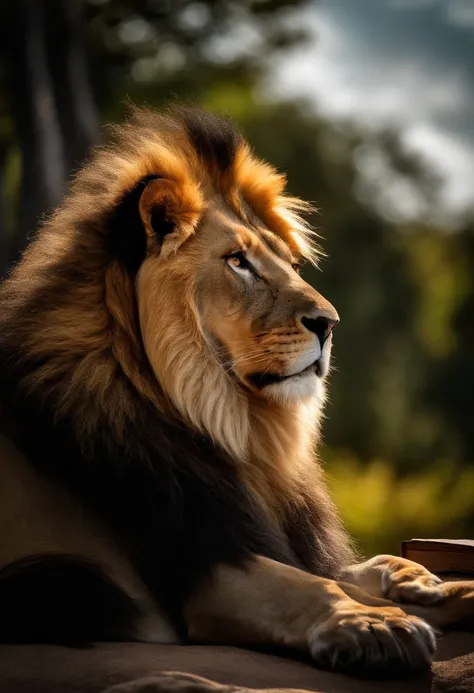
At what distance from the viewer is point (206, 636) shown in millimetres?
2871

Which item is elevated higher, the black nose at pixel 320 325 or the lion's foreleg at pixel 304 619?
the black nose at pixel 320 325

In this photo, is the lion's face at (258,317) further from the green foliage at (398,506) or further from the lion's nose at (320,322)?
the green foliage at (398,506)

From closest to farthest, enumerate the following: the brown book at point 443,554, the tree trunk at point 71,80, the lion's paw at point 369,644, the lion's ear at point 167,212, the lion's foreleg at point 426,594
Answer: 1. the lion's paw at point 369,644
2. the lion's foreleg at point 426,594
3. the lion's ear at point 167,212
4. the brown book at point 443,554
5. the tree trunk at point 71,80

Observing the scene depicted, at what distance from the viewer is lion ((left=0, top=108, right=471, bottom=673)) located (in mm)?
2854

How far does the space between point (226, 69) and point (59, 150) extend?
27.3ft

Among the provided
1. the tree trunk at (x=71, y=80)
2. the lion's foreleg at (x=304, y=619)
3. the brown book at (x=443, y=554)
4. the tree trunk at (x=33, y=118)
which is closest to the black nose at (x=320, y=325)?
the lion's foreleg at (x=304, y=619)

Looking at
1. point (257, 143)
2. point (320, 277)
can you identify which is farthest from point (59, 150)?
point (257, 143)

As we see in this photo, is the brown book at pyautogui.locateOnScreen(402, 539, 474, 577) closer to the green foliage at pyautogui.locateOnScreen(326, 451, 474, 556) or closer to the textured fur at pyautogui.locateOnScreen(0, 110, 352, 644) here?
the textured fur at pyautogui.locateOnScreen(0, 110, 352, 644)

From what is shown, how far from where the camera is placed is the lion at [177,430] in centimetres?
→ 285

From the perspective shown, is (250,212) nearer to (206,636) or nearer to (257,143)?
(206,636)

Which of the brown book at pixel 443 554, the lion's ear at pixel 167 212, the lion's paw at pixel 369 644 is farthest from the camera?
the brown book at pixel 443 554

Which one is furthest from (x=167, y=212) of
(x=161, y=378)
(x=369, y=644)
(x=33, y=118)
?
(x=33, y=118)

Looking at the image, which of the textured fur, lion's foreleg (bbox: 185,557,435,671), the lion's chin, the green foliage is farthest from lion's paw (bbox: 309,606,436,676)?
the green foliage

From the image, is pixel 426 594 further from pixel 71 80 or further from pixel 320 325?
pixel 71 80
